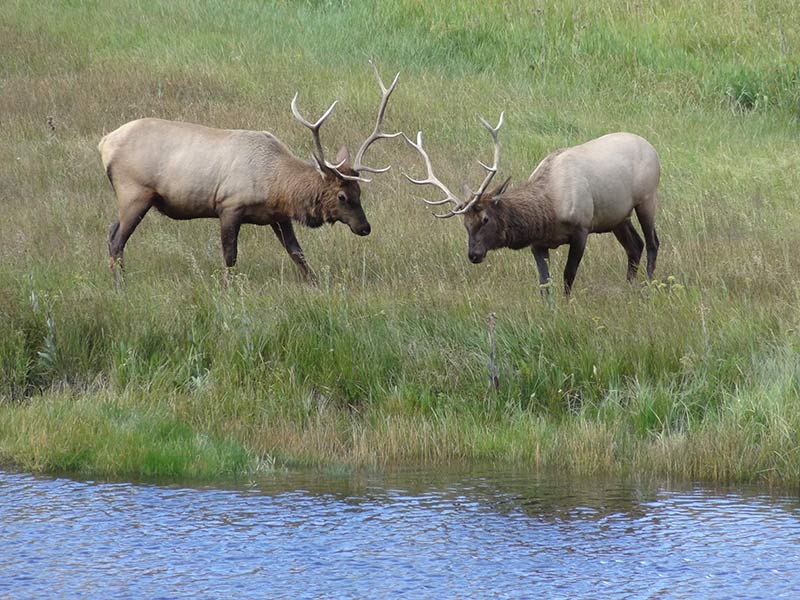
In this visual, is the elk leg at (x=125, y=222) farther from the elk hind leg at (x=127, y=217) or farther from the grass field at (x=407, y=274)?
the grass field at (x=407, y=274)

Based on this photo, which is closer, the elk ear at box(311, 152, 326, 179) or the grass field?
the grass field

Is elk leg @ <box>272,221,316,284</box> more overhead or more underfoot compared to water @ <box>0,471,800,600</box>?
more overhead

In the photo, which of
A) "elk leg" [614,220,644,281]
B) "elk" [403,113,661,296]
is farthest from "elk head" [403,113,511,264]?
"elk leg" [614,220,644,281]

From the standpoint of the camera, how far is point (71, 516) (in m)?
6.88

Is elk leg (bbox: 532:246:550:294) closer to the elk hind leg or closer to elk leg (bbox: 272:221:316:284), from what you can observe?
elk leg (bbox: 272:221:316:284)

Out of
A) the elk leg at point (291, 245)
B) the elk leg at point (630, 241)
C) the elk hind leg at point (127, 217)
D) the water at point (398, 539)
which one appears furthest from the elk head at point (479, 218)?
the water at point (398, 539)

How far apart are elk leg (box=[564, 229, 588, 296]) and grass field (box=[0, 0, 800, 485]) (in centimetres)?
28

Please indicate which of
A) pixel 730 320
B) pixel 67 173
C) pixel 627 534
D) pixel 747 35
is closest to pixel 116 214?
pixel 67 173

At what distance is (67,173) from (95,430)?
698 centimetres

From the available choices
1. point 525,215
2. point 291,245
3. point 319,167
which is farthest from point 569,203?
point 291,245

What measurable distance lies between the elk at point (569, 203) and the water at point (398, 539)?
12.4ft

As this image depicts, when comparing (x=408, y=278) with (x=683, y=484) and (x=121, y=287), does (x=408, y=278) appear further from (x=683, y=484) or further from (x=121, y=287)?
(x=683, y=484)

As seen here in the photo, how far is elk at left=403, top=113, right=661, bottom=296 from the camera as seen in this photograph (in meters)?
11.1

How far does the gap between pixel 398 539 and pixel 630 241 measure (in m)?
6.33
